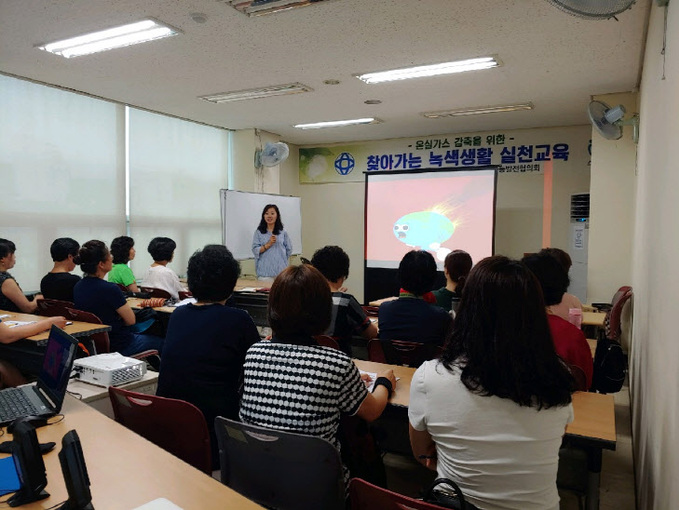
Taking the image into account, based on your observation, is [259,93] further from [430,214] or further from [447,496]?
[447,496]

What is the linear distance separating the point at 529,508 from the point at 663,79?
1.80 meters

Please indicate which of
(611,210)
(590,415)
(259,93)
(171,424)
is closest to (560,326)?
(590,415)

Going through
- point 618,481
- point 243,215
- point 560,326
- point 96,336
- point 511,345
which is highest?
point 243,215

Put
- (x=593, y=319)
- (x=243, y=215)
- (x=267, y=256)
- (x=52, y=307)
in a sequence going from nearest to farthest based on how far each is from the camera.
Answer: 1. (x=52, y=307)
2. (x=593, y=319)
3. (x=243, y=215)
4. (x=267, y=256)

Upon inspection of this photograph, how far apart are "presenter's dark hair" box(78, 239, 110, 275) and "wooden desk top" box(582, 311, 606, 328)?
3.69m

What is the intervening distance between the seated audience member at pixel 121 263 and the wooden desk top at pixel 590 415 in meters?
3.39

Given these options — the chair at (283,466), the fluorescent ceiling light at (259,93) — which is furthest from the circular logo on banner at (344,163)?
the chair at (283,466)

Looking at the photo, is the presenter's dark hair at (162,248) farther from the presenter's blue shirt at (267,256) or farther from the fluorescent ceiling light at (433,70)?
the fluorescent ceiling light at (433,70)

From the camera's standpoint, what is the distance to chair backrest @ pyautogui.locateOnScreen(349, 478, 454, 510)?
1.09 m

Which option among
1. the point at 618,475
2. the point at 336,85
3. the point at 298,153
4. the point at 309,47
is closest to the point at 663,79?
the point at 618,475

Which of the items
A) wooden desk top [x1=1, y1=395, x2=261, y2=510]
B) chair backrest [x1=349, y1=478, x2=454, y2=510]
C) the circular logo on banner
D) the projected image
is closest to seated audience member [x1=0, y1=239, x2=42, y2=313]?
wooden desk top [x1=1, y1=395, x2=261, y2=510]

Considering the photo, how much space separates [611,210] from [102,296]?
4.66 meters

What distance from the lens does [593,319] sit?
13.5 feet

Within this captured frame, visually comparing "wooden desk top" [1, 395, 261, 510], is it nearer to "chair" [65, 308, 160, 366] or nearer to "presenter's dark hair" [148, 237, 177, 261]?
"chair" [65, 308, 160, 366]
